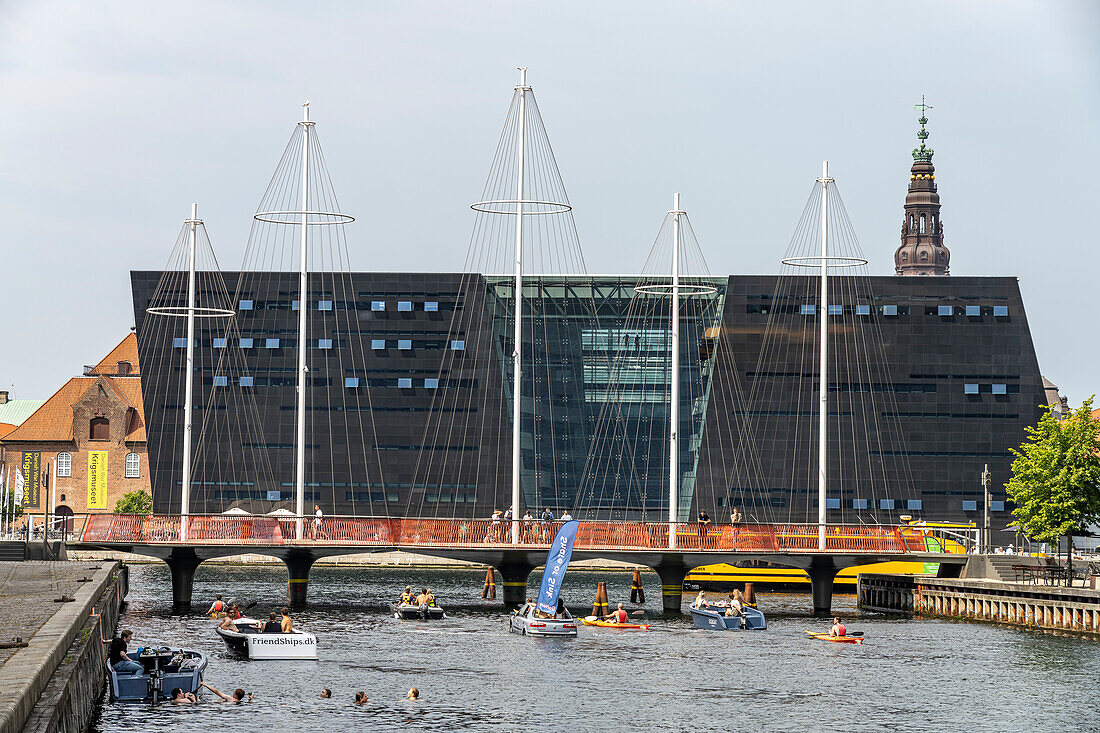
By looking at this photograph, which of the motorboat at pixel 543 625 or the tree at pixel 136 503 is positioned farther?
the tree at pixel 136 503

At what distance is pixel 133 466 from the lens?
15888 cm

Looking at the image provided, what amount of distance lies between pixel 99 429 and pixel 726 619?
11204 cm

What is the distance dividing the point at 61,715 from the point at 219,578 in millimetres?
80534

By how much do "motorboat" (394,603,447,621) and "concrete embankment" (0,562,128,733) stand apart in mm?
13631

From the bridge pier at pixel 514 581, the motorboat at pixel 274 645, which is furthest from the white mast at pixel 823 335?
the motorboat at pixel 274 645

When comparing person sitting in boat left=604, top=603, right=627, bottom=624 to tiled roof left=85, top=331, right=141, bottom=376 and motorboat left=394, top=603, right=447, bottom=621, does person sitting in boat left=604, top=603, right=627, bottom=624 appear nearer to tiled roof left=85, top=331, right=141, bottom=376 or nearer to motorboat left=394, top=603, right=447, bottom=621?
motorboat left=394, top=603, right=447, bottom=621

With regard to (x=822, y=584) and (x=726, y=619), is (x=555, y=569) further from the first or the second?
(x=822, y=584)

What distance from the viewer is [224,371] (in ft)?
440

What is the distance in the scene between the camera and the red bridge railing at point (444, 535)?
2731 inches

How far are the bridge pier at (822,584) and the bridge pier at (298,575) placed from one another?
81.2 feet

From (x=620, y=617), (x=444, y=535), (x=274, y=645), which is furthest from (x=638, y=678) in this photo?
(x=444, y=535)

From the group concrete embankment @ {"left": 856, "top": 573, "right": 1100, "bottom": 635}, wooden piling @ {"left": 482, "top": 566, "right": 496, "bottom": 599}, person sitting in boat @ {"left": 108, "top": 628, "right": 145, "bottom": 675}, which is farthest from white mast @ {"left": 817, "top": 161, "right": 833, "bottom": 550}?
person sitting in boat @ {"left": 108, "top": 628, "right": 145, "bottom": 675}

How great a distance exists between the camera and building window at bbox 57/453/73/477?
15862 cm

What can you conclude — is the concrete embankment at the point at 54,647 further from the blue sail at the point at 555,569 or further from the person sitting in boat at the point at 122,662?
the blue sail at the point at 555,569
